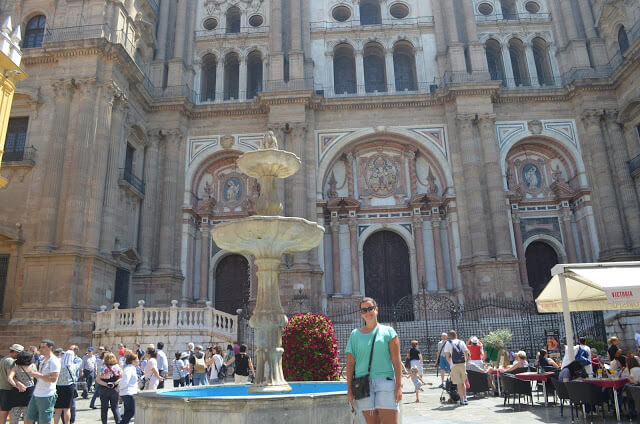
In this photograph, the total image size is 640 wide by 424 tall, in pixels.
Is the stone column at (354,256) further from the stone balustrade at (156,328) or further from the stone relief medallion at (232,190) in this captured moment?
the stone balustrade at (156,328)

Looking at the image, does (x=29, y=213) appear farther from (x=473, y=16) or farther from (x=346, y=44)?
(x=473, y=16)

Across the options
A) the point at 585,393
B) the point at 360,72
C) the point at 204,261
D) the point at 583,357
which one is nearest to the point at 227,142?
the point at 204,261

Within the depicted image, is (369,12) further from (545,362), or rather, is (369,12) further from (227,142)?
(545,362)

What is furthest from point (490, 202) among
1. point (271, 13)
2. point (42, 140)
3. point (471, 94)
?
point (42, 140)

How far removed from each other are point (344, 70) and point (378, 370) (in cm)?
2520

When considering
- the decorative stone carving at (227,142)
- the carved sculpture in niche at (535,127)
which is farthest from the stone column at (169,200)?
the carved sculpture in niche at (535,127)

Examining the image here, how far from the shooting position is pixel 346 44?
27.8 meters

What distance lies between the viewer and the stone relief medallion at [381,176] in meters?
26.2

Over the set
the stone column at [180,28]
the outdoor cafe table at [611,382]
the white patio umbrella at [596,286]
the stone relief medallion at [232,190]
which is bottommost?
the outdoor cafe table at [611,382]

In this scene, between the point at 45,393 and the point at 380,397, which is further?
the point at 45,393

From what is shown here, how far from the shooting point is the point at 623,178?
23484 millimetres

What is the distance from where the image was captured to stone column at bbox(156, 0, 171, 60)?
26.9m

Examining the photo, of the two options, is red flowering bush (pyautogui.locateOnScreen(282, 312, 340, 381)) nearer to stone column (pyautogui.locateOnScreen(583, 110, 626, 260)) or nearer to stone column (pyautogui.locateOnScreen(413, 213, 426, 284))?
stone column (pyautogui.locateOnScreen(413, 213, 426, 284))

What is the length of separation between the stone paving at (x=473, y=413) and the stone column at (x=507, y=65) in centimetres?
1919
